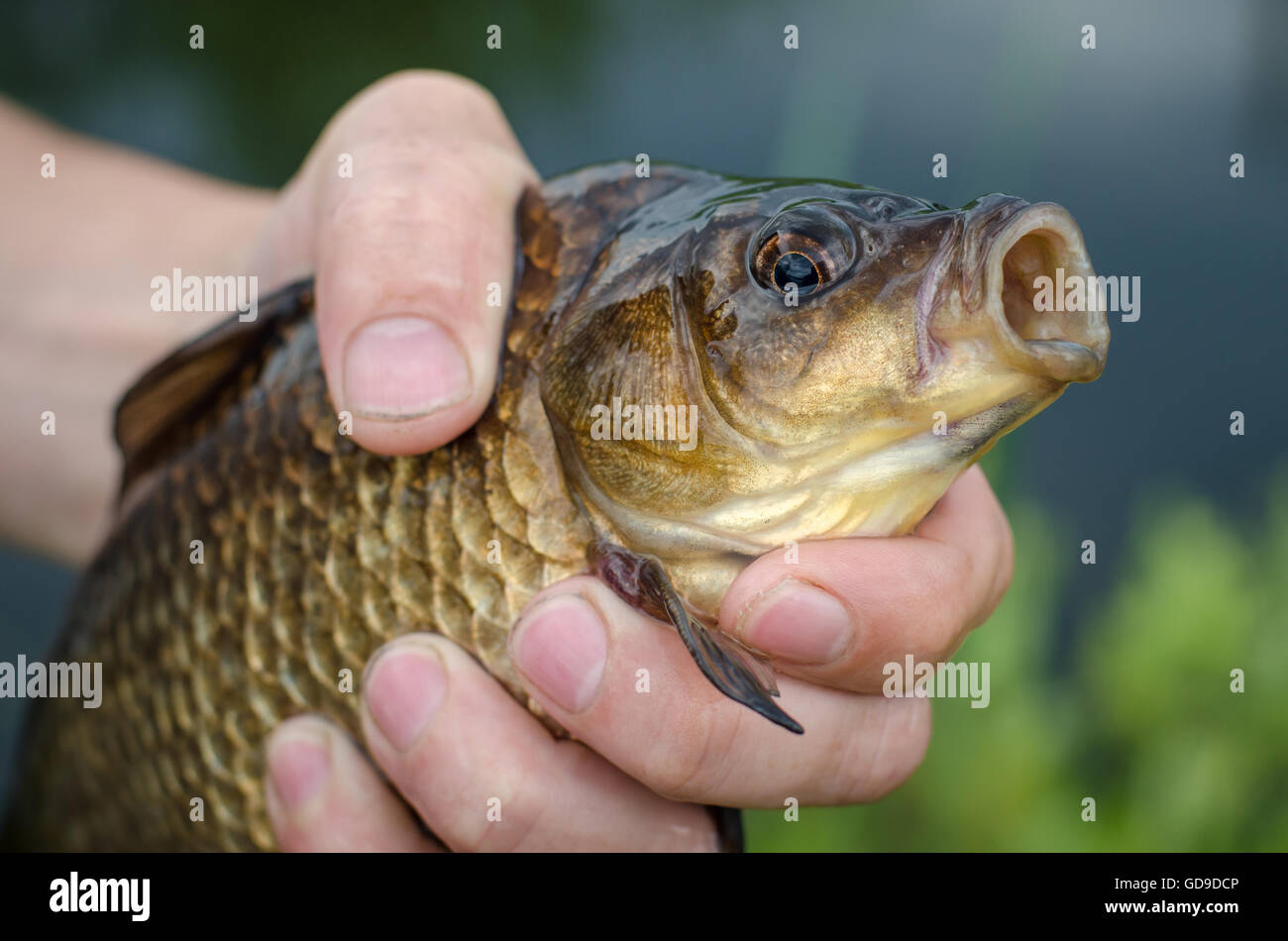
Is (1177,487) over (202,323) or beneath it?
beneath

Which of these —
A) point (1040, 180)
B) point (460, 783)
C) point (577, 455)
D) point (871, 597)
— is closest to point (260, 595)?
point (460, 783)

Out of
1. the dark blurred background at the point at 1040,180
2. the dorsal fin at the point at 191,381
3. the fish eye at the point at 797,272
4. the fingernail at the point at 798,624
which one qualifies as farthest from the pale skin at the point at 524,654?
the dark blurred background at the point at 1040,180

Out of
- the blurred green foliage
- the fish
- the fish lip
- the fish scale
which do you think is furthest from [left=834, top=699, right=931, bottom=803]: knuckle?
the blurred green foliage

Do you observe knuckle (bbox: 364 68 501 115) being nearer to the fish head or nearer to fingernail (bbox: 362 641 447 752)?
the fish head

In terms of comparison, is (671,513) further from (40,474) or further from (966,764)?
(40,474)

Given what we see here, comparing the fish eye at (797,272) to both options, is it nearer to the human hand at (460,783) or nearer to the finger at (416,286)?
the finger at (416,286)

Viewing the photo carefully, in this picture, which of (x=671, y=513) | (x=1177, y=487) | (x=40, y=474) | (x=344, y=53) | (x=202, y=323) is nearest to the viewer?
(x=671, y=513)

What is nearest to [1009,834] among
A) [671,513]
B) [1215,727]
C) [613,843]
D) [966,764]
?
[966,764]
